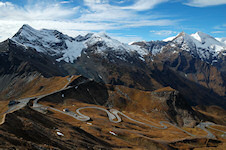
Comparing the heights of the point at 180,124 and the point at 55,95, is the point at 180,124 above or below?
below

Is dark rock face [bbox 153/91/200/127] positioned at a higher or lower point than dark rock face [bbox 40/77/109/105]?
lower

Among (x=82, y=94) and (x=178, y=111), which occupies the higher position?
(x=82, y=94)

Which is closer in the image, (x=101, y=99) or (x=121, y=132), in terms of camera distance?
(x=121, y=132)

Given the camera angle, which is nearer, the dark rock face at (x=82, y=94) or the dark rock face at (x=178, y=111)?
the dark rock face at (x=82, y=94)

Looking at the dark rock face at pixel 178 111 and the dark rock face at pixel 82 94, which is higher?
the dark rock face at pixel 82 94

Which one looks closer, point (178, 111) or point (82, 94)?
point (82, 94)

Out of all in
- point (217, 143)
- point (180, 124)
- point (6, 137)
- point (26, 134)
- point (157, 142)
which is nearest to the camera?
point (6, 137)

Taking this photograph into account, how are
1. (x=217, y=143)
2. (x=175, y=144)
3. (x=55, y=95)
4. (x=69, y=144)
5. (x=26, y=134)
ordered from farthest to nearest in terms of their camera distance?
(x=55, y=95) < (x=217, y=143) < (x=175, y=144) < (x=69, y=144) < (x=26, y=134)

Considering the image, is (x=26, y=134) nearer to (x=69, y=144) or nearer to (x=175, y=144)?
(x=69, y=144)

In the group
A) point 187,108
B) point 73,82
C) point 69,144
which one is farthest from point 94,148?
point 187,108

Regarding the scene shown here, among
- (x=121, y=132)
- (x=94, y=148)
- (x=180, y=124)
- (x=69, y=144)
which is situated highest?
(x=69, y=144)

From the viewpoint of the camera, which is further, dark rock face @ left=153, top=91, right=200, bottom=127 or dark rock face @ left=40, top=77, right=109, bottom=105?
dark rock face @ left=153, top=91, right=200, bottom=127
